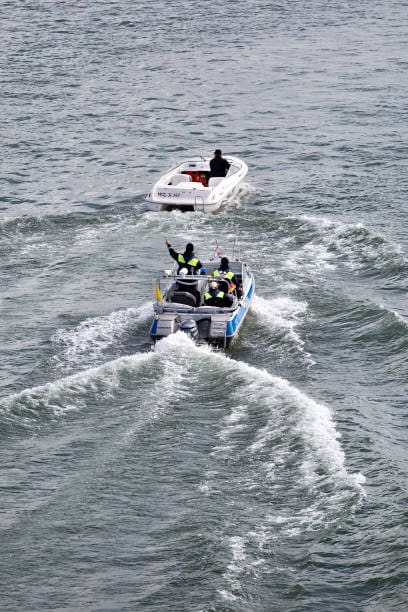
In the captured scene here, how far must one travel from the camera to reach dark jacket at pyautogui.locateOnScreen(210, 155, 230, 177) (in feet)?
118

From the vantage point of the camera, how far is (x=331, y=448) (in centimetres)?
2070

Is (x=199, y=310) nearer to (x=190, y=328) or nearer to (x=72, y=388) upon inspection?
(x=190, y=328)

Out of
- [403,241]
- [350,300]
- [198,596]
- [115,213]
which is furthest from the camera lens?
[115,213]

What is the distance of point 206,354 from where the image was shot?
24312 millimetres

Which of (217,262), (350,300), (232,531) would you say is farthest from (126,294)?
(232,531)

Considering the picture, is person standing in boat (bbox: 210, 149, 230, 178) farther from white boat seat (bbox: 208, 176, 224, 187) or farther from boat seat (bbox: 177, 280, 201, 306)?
boat seat (bbox: 177, 280, 201, 306)

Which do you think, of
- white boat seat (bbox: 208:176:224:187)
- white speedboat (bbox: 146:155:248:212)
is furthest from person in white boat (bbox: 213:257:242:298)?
white boat seat (bbox: 208:176:224:187)

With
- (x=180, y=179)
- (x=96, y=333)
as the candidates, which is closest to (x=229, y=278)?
(x=96, y=333)

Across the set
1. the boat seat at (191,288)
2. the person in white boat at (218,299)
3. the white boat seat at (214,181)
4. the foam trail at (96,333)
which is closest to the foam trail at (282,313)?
the person in white boat at (218,299)

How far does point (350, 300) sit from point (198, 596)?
1292 centimetres

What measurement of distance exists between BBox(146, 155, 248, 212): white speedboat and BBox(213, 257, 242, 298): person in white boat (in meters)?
7.16

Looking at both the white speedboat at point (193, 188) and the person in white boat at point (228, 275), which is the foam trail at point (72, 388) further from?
the white speedboat at point (193, 188)

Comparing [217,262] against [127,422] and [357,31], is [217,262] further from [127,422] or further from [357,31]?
[357,31]

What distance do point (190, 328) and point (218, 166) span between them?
12.4 metres
